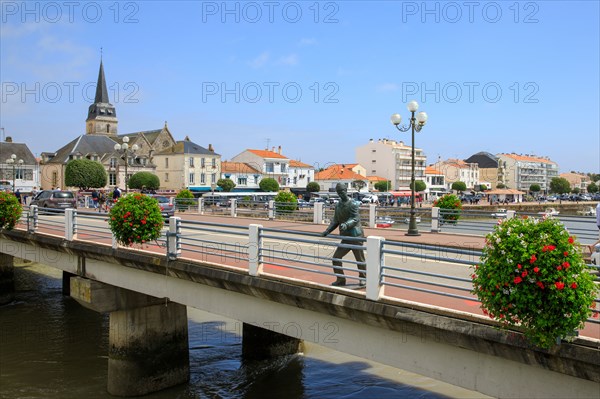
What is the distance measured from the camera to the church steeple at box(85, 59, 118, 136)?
11275cm

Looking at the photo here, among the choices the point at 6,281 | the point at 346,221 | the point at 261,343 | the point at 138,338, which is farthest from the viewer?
the point at 6,281

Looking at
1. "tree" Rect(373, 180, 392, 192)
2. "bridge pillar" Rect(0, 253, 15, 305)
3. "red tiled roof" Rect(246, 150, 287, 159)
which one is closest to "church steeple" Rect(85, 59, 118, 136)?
"red tiled roof" Rect(246, 150, 287, 159)

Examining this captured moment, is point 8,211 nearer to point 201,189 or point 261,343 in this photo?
point 261,343

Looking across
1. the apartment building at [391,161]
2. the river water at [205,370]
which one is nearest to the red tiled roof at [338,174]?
the apartment building at [391,161]

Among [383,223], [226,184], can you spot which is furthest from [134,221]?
[226,184]

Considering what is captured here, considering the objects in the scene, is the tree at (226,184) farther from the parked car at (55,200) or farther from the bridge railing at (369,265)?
the bridge railing at (369,265)

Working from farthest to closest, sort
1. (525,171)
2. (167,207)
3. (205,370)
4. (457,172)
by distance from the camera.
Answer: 1. (525,171)
2. (457,172)
3. (167,207)
4. (205,370)

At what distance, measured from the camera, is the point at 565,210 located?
312 feet

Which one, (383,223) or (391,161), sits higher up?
(391,161)

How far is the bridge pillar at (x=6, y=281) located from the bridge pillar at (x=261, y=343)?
12.6m

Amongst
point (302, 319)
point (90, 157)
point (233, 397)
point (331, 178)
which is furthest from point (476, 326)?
point (331, 178)

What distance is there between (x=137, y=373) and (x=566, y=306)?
403 inches

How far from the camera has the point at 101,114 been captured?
113 metres

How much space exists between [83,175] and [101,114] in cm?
4708
